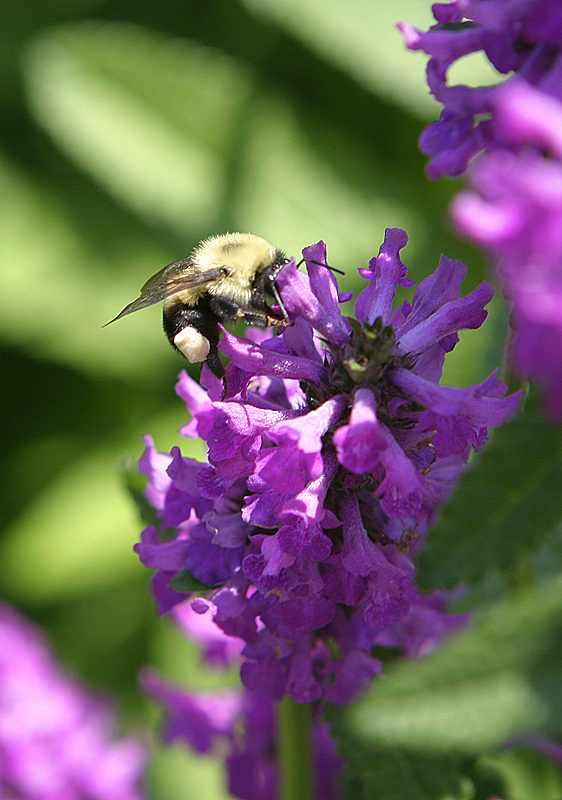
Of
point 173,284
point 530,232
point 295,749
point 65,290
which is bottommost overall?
point 65,290

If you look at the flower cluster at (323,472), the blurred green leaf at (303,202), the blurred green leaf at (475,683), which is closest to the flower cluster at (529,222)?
the blurred green leaf at (475,683)

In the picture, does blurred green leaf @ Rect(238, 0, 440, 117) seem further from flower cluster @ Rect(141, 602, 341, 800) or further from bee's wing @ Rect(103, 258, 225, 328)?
flower cluster @ Rect(141, 602, 341, 800)

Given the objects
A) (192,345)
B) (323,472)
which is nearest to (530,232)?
(323,472)

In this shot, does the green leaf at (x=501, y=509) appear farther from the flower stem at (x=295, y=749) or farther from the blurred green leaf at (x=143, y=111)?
the blurred green leaf at (x=143, y=111)

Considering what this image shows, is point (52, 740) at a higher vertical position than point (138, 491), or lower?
lower

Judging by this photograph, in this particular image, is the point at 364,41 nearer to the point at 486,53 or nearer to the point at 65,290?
the point at 65,290

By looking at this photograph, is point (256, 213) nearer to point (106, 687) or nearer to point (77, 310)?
point (77, 310)

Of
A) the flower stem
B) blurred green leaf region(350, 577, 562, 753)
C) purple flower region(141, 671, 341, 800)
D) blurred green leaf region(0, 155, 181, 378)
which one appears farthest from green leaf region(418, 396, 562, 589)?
blurred green leaf region(0, 155, 181, 378)
